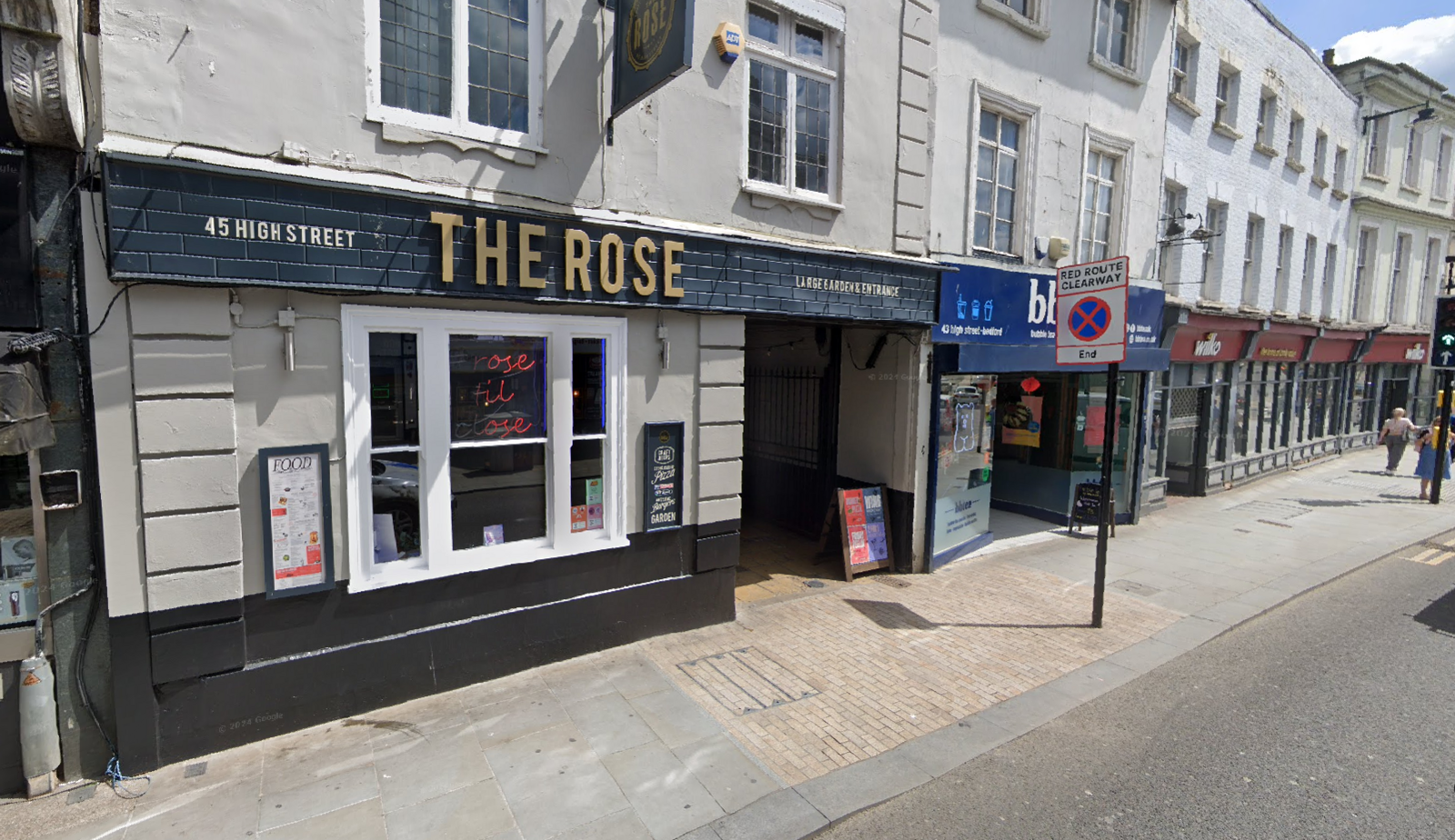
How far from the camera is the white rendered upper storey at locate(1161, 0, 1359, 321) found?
43.0 ft

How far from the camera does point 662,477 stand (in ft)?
21.6

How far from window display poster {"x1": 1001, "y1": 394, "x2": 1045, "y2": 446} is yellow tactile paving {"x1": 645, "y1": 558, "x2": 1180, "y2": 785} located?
Answer: 3.81 meters

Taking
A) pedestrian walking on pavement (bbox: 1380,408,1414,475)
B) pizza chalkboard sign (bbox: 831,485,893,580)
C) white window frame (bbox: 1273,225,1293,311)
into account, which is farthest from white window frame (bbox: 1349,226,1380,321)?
pizza chalkboard sign (bbox: 831,485,893,580)

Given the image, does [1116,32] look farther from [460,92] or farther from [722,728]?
[722,728]

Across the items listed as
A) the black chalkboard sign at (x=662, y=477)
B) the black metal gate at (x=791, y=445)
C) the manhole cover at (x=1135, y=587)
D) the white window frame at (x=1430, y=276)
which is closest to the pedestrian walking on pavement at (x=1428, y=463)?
the white window frame at (x=1430, y=276)

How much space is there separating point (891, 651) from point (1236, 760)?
2.69 meters

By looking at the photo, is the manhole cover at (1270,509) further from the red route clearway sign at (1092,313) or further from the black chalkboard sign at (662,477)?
the black chalkboard sign at (662,477)

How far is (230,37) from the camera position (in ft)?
14.8

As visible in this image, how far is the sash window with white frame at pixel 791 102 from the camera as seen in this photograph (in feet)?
23.5

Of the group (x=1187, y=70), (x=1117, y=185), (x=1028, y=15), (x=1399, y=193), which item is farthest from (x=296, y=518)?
(x=1399, y=193)

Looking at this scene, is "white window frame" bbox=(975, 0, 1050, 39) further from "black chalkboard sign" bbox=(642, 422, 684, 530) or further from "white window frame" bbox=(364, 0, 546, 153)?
"black chalkboard sign" bbox=(642, 422, 684, 530)

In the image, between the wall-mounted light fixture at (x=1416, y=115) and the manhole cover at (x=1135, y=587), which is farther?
the wall-mounted light fixture at (x=1416, y=115)

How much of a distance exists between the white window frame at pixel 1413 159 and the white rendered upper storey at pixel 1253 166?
349cm

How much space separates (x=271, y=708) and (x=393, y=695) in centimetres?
80
